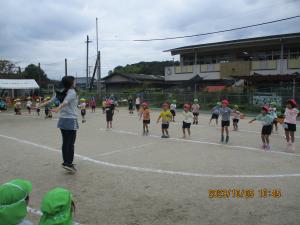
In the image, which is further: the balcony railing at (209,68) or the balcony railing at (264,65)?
the balcony railing at (209,68)

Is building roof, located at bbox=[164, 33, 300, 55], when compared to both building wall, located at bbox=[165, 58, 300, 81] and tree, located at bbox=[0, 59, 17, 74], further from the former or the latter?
tree, located at bbox=[0, 59, 17, 74]

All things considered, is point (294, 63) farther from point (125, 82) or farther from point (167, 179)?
point (167, 179)

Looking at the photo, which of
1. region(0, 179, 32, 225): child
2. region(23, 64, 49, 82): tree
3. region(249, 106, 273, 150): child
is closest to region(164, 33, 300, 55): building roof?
region(249, 106, 273, 150): child

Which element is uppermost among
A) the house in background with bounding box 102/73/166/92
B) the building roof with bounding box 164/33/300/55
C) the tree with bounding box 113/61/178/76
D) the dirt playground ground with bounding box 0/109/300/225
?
the tree with bounding box 113/61/178/76

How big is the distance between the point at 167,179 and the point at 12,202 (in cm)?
434

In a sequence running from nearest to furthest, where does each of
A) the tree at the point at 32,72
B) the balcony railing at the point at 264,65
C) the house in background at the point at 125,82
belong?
the balcony railing at the point at 264,65 < the house in background at the point at 125,82 < the tree at the point at 32,72

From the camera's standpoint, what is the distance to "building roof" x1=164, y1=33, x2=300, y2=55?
1245 inches

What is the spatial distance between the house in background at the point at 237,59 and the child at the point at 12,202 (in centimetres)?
2835

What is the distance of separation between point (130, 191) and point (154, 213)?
3.65 ft

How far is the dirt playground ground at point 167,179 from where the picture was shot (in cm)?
479

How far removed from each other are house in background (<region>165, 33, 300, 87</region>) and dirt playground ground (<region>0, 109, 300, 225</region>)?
21.3m

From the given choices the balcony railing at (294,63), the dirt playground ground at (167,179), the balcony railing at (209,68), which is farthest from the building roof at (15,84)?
the balcony railing at (294,63)

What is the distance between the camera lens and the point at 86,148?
34.0 ft

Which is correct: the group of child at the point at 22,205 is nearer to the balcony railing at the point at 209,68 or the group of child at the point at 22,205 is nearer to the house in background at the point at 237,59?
the house in background at the point at 237,59
